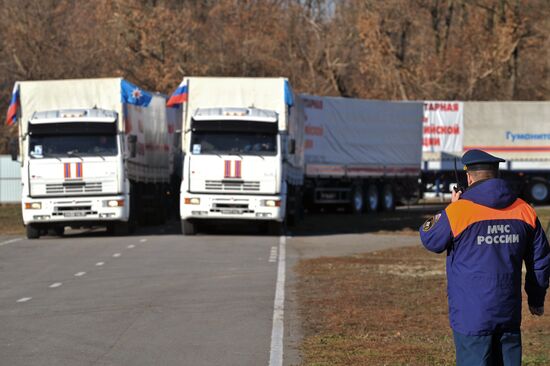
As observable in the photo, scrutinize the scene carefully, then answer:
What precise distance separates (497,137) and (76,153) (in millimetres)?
25338

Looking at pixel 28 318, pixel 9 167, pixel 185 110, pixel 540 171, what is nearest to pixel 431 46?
pixel 540 171

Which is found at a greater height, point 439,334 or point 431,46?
point 431,46

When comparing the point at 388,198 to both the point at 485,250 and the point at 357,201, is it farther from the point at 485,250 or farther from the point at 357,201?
the point at 485,250

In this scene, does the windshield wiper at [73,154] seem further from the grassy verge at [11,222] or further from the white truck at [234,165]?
the grassy verge at [11,222]

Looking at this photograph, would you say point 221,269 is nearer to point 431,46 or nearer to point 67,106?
point 67,106

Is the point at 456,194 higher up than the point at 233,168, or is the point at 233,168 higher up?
the point at 456,194

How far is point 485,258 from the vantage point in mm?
7020

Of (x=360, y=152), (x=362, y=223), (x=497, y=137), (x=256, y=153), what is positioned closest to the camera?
(x=256, y=153)

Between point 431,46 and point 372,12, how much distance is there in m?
6.00

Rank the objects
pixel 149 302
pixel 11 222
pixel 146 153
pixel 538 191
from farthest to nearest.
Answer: pixel 538 191 → pixel 11 222 → pixel 146 153 → pixel 149 302

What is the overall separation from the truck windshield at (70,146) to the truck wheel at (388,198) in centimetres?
1788

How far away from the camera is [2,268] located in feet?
66.2

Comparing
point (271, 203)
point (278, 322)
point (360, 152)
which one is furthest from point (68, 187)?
point (360, 152)

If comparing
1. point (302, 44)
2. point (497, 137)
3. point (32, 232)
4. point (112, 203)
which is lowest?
point (32, 232)
